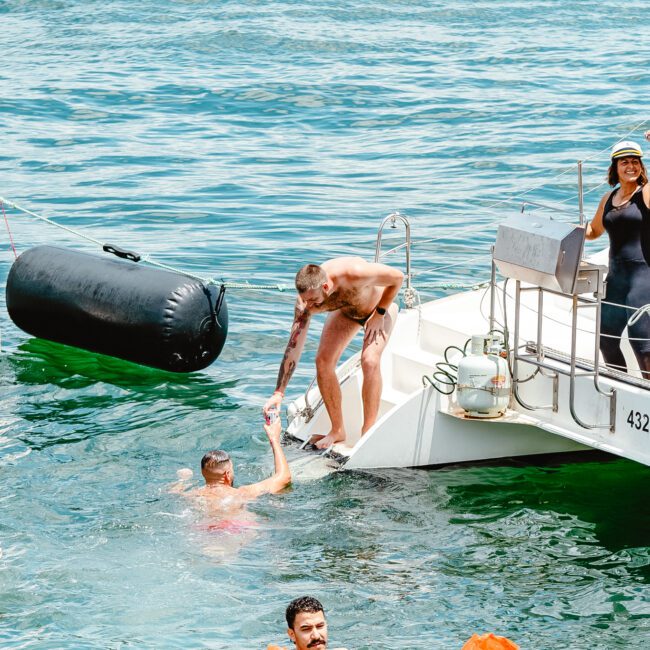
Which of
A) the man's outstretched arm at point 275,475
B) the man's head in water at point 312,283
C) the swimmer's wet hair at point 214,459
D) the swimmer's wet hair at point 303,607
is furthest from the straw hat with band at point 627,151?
the swimmer's wet hair at point 303,607

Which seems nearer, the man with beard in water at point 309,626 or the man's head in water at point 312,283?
the man with beard in water at point 309,626

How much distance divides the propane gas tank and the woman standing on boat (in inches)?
26.6

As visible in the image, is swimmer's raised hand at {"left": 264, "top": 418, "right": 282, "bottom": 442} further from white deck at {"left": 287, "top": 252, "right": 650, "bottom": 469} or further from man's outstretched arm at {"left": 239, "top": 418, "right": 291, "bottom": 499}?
white deck at {"left": 287, "top": 252, "right": 650, "bottom": 469}

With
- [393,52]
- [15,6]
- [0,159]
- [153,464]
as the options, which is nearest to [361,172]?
[0,159]

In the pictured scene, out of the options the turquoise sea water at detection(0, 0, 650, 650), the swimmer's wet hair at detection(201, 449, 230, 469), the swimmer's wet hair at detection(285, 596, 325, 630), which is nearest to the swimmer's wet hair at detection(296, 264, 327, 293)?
the swimmer's wet hair at detection(201, 449, 230, 469)

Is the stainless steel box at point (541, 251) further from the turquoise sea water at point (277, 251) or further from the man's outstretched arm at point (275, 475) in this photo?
the man's outstretched arm at point (275, 475)

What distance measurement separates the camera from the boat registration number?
728cm

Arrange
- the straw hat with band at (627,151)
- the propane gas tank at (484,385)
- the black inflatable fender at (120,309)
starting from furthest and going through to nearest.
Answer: the black inflatable fender at (120,309) → the propane gas tank at (484,385) → the straw hat with band at (627,151)

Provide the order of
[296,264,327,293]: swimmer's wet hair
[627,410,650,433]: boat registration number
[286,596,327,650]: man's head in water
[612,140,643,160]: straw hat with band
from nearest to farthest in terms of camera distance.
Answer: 1. [286,596,327,650]: man's head in water
2. [627,410,650,433]: boat registration number
3. [612,140,643,160]: straw hat with band
4. [296,264,327,293]: swimmer's wet hair

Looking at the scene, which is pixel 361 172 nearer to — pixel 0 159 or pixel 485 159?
pixel 485 159

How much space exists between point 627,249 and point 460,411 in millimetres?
1581

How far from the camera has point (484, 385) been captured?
26.0 ft

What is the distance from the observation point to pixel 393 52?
1003 inches

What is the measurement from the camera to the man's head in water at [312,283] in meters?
7.70
